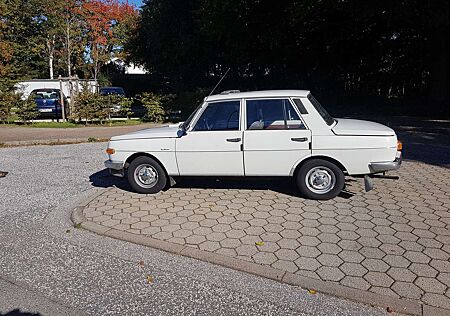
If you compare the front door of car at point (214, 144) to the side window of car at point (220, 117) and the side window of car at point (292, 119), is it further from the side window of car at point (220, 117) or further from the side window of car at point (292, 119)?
the side window of car at point (292, 119)

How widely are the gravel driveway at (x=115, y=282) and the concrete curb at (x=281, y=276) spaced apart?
80 mm

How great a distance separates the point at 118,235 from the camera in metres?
4.25

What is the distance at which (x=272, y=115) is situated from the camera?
17.1 feet

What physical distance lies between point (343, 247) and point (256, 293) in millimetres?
1254

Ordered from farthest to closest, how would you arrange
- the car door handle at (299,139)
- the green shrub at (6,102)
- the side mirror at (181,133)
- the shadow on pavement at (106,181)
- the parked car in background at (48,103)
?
the parked car in background at (48,103) → the green shrub at (6,102) → the shadow on pavement at (106,181) → the side mirror at (181,133) → the car door handle at (299,139)

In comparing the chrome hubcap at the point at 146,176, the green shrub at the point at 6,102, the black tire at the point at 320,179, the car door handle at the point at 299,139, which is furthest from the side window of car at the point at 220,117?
the green shrub at the point at 6,102

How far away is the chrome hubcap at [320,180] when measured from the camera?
507 cm

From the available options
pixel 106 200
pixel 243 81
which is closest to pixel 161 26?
pixel 243 81

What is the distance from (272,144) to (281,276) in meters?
2.24

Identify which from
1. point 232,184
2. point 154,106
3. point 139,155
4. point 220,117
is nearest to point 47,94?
point 154,106

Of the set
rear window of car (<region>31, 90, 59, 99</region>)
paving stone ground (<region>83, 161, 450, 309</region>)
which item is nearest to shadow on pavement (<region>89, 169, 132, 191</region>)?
paving stone ground (<region>83, 161, 450, 309</region>)

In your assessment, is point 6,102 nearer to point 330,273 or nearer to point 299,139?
point 299,139

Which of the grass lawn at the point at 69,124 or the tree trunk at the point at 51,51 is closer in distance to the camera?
the grass lawn at the point at 69,124

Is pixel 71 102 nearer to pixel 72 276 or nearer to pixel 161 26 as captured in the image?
pixel 161 26
